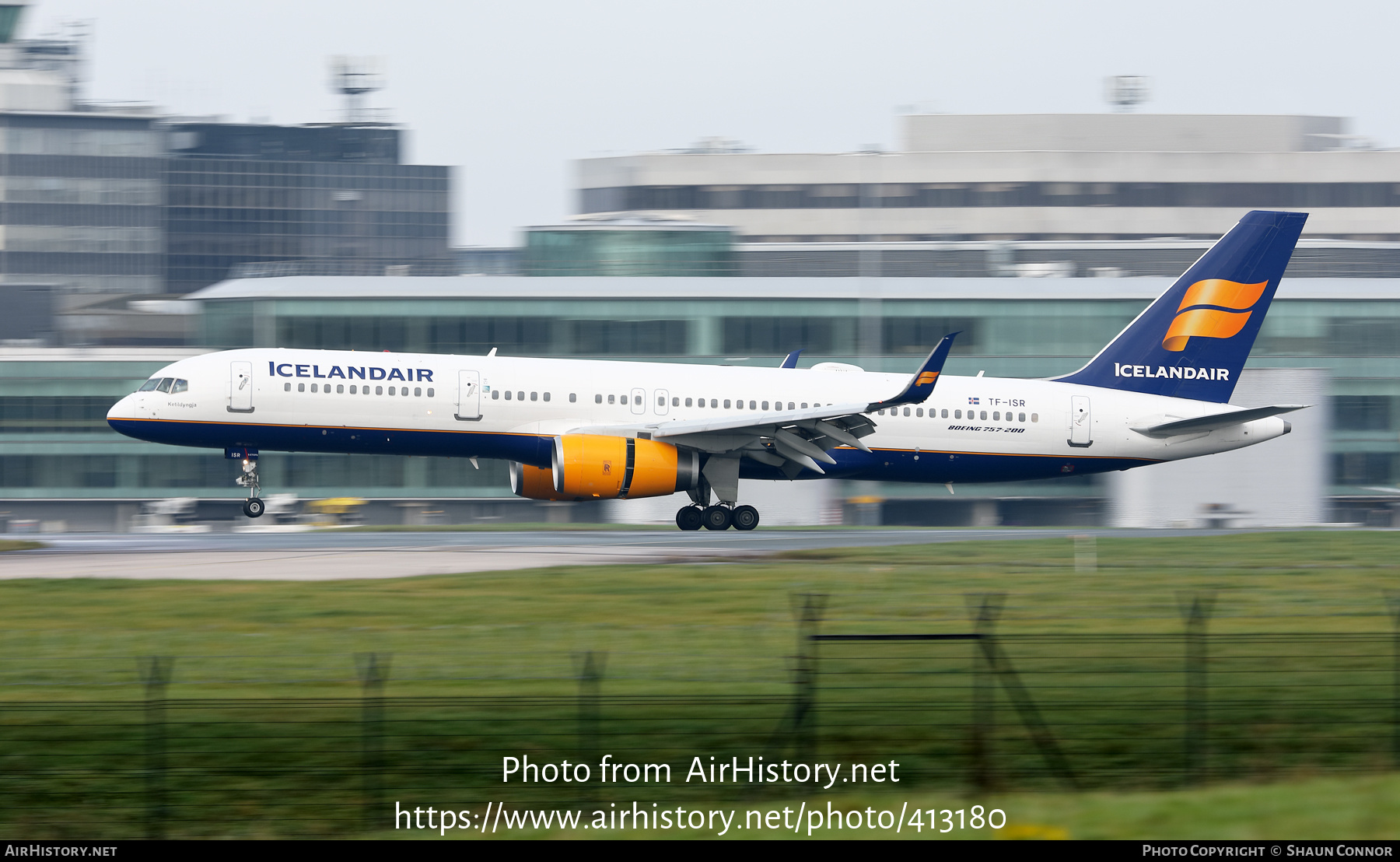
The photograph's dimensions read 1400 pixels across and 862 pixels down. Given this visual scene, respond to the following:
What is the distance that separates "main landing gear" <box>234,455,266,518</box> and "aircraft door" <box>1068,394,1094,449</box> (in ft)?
65.0

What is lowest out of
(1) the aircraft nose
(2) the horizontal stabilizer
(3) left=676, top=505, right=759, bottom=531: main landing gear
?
(3) left=676, top=505, right=759, bottom=531: main landing gear

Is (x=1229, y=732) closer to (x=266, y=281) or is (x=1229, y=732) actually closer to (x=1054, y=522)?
(x=1054, y=522)

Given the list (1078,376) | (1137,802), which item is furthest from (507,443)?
(1137,802)

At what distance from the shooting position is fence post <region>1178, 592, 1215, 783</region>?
13.7 m

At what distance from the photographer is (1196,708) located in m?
14.3

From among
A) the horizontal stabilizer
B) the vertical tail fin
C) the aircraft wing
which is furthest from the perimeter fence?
the vertical tail fin

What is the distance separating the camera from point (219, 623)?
20875 mm

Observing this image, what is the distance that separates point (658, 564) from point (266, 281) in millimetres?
40613

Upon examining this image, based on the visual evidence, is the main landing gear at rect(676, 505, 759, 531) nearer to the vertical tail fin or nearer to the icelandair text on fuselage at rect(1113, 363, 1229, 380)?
the vertical tail fin

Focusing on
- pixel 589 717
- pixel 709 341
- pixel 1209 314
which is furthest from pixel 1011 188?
pixel 589 717

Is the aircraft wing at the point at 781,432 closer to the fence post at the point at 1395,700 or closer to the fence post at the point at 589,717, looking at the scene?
the fence post at the point at 1395,700

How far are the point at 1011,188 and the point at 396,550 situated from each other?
103942mm

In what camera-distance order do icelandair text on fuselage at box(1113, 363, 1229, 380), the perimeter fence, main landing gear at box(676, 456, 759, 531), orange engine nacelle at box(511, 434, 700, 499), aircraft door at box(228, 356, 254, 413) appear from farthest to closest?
icelandair text on fuselage at box(1113, 363, 1229, 380), main landing gear at box(676, 456, 759, 531), aircraft door at box(228, 356, 254, 413), orange engine nacelle at box(511, 434, 700, 499), the perimeter fence

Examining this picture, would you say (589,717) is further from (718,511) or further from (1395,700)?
(718,511)
